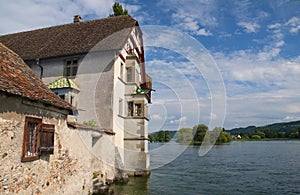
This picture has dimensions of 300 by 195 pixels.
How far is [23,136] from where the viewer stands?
281 inches

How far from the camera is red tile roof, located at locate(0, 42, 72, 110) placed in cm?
677

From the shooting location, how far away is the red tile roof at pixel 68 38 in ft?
58.6

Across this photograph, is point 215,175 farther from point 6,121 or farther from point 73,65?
point 6,121

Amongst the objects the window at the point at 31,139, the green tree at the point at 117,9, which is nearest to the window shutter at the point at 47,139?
the window at the point at 31,139

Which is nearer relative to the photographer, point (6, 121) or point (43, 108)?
point (6, 121)

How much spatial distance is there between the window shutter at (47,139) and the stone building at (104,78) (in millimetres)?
7605

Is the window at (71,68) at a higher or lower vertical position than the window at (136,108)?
higher

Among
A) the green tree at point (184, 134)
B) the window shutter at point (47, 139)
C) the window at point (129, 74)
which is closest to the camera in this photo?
the window shutter at point (47, 139)

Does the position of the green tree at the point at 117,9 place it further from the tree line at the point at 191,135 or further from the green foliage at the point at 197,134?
the green foliage at the point at 197,134

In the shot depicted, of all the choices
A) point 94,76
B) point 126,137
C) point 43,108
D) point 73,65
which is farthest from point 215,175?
point 43,108

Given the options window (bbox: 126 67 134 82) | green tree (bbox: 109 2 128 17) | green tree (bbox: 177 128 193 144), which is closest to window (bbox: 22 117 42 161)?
window (bbox: 126 67 134 82)

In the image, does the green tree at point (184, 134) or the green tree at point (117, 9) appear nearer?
the green tree at point (117, 9)

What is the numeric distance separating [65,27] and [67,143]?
1528 centimetres

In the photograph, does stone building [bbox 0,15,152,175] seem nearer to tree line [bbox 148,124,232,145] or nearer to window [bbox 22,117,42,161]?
tree line [bbox 148,124,232,145]
